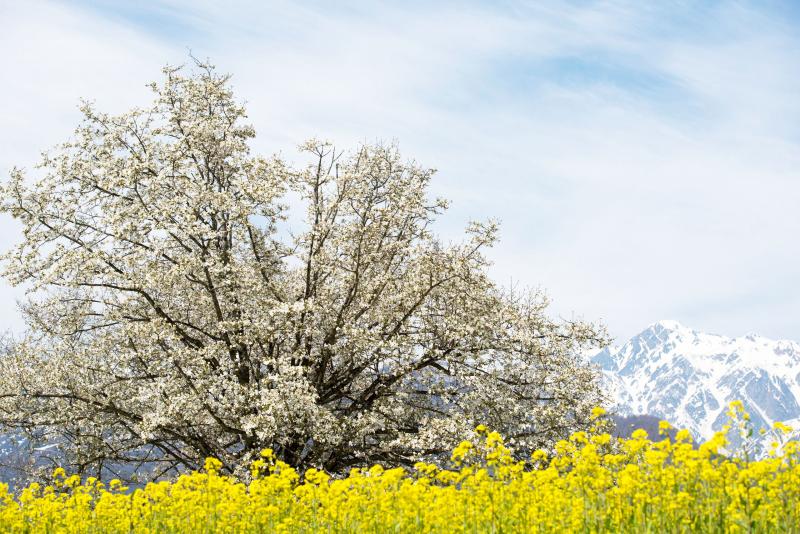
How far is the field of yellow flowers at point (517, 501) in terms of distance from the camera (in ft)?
28.7

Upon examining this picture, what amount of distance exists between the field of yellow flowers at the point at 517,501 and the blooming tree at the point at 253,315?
11823 millimetres

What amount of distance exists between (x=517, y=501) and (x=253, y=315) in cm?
1685

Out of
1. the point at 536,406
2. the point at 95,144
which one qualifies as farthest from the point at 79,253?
the point at 536,406

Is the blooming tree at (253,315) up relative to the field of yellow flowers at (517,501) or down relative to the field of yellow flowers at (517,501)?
up

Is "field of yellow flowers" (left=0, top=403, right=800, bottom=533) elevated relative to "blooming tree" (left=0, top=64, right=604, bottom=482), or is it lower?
lower

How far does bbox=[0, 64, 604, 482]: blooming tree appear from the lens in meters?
25.7

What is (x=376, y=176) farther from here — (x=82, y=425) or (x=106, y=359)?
(x=82, y=425)

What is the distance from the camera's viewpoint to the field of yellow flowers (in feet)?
28.7

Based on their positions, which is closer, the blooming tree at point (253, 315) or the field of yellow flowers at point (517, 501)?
the field of yellow flowers at point (517, 501)

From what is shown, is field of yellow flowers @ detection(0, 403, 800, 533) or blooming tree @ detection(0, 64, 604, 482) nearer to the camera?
field of yellow flowers @ detection(0, 403, 800, 533)

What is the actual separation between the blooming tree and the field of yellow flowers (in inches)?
465

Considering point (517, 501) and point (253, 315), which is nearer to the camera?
point (517, 501)

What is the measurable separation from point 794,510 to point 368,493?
5.96 meters

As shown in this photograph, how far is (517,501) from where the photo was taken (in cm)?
1023
